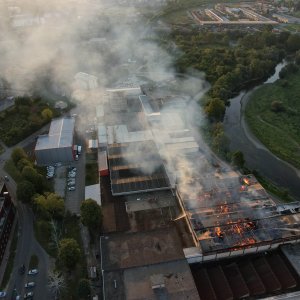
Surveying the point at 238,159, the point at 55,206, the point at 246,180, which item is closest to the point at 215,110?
the point at 238,159

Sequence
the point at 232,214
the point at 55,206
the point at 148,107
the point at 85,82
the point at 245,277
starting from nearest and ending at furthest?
1. the point at 245,277
2. the point at 232,214
3. the point at 55,206
4. the point at 148,107
5. the point at 85,82

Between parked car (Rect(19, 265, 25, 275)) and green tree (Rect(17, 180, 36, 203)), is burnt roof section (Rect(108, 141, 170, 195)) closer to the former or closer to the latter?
green tree (Rect(17, 180, 36, 203))

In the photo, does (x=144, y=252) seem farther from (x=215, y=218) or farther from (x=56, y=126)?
(x=56, y=126)

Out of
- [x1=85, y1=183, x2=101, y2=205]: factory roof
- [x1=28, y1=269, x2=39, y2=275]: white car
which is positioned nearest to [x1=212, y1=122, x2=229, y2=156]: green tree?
[x1=85, y1=183, x2=101, y2=205]: factory roof

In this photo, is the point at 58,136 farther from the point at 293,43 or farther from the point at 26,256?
the point at 293,43

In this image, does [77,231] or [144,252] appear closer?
[144,252]

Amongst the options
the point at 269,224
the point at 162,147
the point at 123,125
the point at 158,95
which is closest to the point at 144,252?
the point at 269,224

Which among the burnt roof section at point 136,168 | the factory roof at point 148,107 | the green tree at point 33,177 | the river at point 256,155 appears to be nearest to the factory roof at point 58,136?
the green tree at point 33,177

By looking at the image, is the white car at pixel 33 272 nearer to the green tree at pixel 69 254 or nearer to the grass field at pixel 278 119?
the green tree at pixel 69 254
